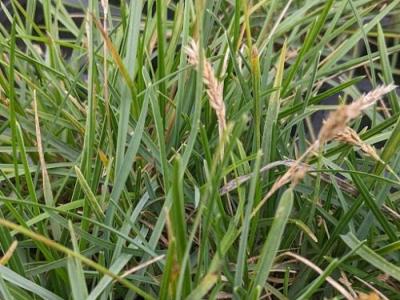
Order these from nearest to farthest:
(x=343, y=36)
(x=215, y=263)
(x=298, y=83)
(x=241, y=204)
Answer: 1. (x=215, y=263)
2. (x=241, y=204)
3. (x=298, y=83)
4. (x=343, y=36)

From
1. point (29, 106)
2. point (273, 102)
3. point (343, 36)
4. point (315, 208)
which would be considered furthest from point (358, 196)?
point (343, 36)

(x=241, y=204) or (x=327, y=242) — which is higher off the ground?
(x=241, y=204)

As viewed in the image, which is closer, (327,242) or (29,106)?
(327,242)

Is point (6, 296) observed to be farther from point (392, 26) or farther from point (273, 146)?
point (392, 26)

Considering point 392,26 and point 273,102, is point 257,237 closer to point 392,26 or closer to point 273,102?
point 273,102

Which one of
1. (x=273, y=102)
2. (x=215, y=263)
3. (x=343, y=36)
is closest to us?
(x=215, y=263)

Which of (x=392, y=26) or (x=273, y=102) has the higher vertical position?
(x=273, y=102)

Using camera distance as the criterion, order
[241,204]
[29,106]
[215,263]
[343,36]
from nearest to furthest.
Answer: [215,263]
[241,204]
[29,106]
[343,36]

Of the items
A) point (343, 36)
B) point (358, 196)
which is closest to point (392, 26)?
point (343, 36)

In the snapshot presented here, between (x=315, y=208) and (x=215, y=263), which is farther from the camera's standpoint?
(x=315, y=208)
